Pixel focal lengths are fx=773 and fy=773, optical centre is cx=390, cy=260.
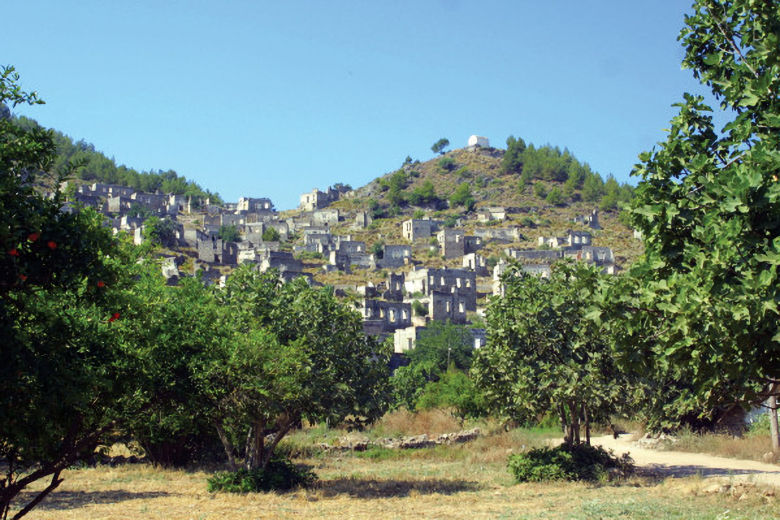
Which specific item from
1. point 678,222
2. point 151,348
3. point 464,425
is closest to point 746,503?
point 678,222

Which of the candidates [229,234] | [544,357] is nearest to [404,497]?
[544,357]

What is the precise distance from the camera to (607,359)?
62.0ft

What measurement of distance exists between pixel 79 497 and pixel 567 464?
11555 mm

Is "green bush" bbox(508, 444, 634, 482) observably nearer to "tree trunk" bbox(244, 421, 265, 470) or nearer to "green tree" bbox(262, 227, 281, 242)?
"tree trunk" bbox(244, 421, 265, 470)

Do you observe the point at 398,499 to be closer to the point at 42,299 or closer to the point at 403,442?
the point at 42,299

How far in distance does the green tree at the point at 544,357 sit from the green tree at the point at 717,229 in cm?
971

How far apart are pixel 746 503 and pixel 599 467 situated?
479cm

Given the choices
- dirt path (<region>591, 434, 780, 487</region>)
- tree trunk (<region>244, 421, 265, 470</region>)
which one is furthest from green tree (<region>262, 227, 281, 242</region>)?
tree trunk (<region>244, 421, 265, 470</region>)

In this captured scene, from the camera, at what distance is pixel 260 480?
59.4ft

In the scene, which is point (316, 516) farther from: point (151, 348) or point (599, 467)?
point (599, 467)

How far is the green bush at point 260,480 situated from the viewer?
58.3 ft

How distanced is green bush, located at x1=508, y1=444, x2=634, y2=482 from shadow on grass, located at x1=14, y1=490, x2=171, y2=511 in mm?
8674

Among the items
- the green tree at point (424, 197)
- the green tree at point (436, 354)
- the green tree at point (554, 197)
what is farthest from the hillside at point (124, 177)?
the green tree at point (436, 354)

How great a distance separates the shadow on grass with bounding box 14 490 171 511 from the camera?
53.3 feet
